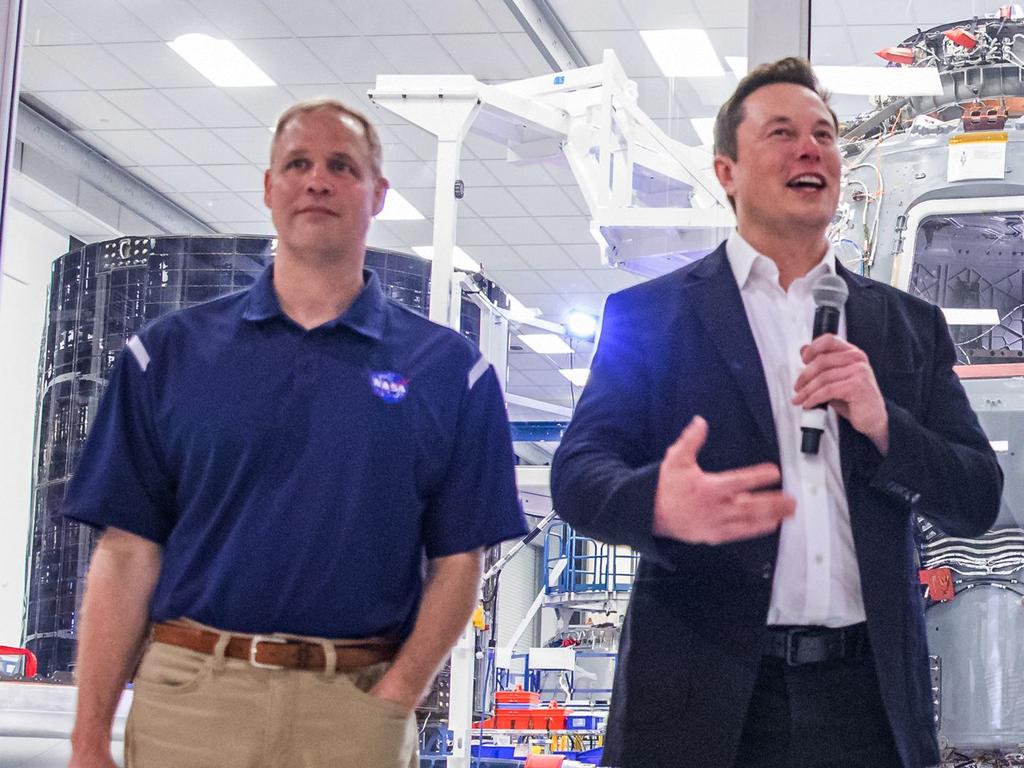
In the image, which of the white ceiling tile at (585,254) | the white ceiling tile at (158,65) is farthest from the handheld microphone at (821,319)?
the white ceiling tile at (585,254)

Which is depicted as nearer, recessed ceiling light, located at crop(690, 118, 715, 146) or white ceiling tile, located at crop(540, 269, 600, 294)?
recessed ceiling light, located at crop(690, 118, 715, 146)

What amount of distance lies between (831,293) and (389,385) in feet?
2.11

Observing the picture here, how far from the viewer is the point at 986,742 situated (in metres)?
3.57

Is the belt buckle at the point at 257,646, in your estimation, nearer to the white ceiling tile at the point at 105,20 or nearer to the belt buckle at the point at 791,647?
the belt buckle at the point at 791,647

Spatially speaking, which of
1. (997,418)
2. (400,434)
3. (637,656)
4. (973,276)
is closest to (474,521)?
(400,434)

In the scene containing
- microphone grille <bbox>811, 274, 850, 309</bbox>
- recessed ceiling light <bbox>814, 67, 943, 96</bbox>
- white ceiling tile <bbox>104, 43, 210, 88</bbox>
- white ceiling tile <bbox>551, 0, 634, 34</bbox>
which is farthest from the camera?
white ceiling tile <bbox>104, 43, 210, 88</bbox>

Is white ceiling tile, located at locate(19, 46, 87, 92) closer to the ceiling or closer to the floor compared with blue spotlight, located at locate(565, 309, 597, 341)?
closer to the ceiling

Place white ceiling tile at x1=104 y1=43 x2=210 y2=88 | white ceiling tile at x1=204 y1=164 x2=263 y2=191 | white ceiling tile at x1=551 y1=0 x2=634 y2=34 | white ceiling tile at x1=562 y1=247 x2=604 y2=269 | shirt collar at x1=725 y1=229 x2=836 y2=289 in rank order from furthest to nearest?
white ceiling tile at x1=562 y1=247 x2=604 y2=269, white ceiling tile at x1=204 y1=164 x2=263 y2=191, white ceiling tile at x1=104 y1=43 x2=210 y2=88, white ceiling tile at x1=551 y1=0 x2=634 y2=34, shirt collar at x1=725 y1=229 x2=836 y2=289

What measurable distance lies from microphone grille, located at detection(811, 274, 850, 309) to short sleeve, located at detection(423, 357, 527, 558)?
1.78 ft

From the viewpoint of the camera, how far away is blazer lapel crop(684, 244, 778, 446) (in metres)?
1.70

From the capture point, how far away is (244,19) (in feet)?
29.5

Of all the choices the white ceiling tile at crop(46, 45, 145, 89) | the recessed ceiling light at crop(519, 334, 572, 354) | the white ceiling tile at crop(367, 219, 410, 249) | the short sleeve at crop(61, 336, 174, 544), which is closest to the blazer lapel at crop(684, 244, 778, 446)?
the short sleeve at crop(61, 336, 174, 544)

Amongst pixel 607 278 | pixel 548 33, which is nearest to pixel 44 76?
pixel 548 33

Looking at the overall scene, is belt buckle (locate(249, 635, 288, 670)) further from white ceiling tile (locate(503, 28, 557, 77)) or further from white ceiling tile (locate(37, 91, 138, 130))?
white ceiling tile (locate(37, 91, 138, 130))
